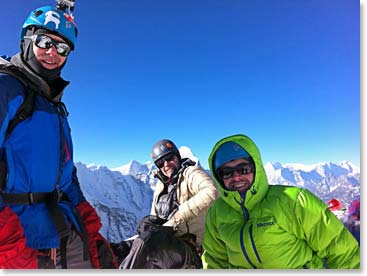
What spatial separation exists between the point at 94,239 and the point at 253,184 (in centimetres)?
101

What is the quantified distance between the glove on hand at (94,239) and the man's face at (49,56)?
0.83m

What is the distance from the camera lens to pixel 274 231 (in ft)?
5.36

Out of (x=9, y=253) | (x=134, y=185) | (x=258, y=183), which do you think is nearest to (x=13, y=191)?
(x=9, y=253)

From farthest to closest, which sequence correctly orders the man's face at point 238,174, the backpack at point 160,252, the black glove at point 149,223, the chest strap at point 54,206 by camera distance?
the black glove at point 149,223 < the backpack at point 160,252 < the man's face at point 238,174 < the chest strap at point 54,206

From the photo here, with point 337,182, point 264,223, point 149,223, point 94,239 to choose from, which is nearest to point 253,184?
point 264,223

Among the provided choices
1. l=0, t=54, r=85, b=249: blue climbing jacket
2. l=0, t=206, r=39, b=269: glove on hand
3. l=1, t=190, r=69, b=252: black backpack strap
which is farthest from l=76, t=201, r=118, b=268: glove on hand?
l=0, t=206, r=39, b=269: glove on hand

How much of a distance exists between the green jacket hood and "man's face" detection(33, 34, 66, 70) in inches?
40.1

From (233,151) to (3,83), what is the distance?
3.93 ft

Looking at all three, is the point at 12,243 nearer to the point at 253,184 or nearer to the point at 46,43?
the point at 46,43

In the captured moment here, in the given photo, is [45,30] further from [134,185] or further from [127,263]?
[134,185]

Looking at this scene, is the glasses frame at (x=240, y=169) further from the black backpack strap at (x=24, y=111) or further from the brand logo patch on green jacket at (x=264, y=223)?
the black backpack strap at (x=24, y=111)

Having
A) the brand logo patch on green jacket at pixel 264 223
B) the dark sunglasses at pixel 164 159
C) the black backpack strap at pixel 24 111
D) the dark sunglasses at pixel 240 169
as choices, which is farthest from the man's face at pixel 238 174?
the dark sunglasses at pixel 164 159

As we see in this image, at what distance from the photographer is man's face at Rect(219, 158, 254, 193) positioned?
5.78ft

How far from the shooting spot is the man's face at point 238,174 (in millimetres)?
1761
